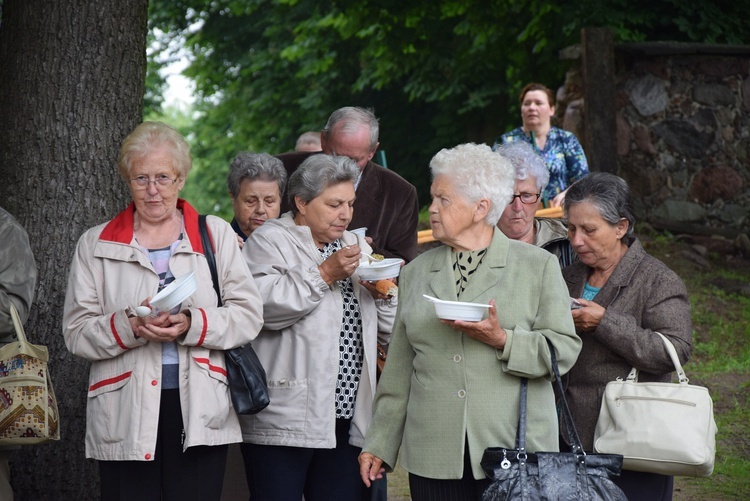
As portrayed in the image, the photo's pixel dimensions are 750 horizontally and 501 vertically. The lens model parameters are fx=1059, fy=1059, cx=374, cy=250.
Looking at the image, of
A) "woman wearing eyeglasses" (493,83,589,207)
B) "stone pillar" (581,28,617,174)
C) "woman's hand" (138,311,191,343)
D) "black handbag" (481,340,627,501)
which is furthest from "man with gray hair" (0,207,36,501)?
"stone pillar" (581,28,617,174)

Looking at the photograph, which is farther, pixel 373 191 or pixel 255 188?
pixel 373 191

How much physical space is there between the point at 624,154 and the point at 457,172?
25.4ft

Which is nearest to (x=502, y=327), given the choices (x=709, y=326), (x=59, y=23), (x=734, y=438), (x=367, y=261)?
(x=367, y=261)

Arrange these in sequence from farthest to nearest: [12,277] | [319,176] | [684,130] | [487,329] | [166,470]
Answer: [684,130] < [319,176] < [12,277] < [166,470] < [487,329]

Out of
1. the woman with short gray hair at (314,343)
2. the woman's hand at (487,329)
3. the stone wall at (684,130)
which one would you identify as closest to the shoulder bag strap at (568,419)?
the woman's hand at (487,329)

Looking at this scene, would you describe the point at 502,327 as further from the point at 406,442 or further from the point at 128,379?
the point at 128,379

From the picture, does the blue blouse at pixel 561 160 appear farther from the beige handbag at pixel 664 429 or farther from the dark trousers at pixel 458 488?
the dark trousers at pixel 458 488

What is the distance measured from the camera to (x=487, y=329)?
11.4 ft

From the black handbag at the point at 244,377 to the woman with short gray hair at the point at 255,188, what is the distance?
3.66 ft

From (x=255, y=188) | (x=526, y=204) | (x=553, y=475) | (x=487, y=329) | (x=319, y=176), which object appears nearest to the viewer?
(x=553, y=475)

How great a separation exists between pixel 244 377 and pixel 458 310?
971mm

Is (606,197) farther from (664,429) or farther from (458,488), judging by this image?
(458,488)

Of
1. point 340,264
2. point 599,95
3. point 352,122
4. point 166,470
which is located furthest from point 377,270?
point 599,95

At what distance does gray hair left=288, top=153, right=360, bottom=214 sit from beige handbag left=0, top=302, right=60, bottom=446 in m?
1.19
